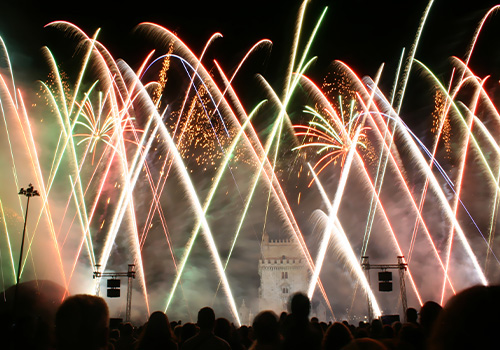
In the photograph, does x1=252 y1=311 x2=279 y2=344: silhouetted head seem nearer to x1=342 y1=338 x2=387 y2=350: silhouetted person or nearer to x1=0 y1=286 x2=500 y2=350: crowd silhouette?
x1=0 y1=286 x2=500 y2=350: crowd silhouette

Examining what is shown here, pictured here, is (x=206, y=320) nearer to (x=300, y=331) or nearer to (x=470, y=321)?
(x=300, y=331)

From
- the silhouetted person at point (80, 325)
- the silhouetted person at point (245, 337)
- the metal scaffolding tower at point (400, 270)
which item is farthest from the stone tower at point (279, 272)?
the silhouetted person at point (80, 325)

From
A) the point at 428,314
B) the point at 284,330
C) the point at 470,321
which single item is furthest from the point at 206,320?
the point at 470,321

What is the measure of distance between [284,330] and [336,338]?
0.60 metres

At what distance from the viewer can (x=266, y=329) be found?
175 inches

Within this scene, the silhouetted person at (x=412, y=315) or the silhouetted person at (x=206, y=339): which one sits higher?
the silhouetted person at (x=206, y=339)

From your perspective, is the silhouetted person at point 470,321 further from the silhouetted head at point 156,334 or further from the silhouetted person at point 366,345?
the silhouetted head at point 156,334

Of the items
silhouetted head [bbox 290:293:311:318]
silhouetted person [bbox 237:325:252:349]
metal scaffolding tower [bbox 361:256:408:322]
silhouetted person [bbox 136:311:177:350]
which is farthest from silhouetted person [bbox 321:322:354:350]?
metal scaffolding tower [bbox 361:256:408:322]

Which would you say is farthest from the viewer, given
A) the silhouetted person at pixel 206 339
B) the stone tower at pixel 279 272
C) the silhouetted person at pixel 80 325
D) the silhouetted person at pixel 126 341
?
the stone tower at pixel 279 272

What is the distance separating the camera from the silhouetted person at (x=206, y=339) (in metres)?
4.65

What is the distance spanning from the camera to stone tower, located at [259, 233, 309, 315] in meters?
79.1

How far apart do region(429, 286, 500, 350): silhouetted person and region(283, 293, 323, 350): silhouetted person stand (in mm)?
2744

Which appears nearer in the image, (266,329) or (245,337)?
(266,329)

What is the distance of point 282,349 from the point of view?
4035 millimetres
